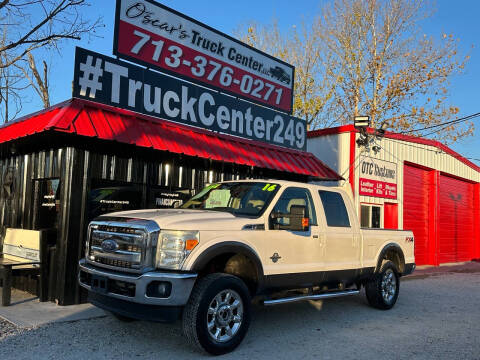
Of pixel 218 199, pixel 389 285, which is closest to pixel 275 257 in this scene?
pixel 218 199

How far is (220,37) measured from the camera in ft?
37.4

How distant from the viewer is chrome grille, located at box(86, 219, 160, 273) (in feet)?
15.8

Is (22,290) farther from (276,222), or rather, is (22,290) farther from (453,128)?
(453,128)

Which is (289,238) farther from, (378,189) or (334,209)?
(378,189)

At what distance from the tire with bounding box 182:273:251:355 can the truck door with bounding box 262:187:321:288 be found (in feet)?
1.93

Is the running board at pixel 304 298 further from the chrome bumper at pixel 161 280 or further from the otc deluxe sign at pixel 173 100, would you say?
the otc deluxe sign at pixel 173 100

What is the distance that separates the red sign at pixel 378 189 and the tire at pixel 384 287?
741 cm

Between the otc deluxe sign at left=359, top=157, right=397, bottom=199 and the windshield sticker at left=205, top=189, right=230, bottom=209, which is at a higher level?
the otc deluxe sign at left=359, top=157, right=397, bottom=199

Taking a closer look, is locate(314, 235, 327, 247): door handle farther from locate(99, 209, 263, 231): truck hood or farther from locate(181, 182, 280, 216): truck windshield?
locate(99, 209, 263, 231): truck hood

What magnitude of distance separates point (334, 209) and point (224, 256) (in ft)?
7.63

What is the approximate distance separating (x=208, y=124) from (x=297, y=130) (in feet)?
11.6

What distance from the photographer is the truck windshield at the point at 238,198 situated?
19.5 ft

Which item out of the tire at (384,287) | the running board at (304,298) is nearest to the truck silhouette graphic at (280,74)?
the tire at (384,287)

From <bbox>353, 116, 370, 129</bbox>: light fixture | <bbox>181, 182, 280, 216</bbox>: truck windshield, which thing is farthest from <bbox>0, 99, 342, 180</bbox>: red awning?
<bbox>353, 116, 370, 129</bbox>: light fixture
